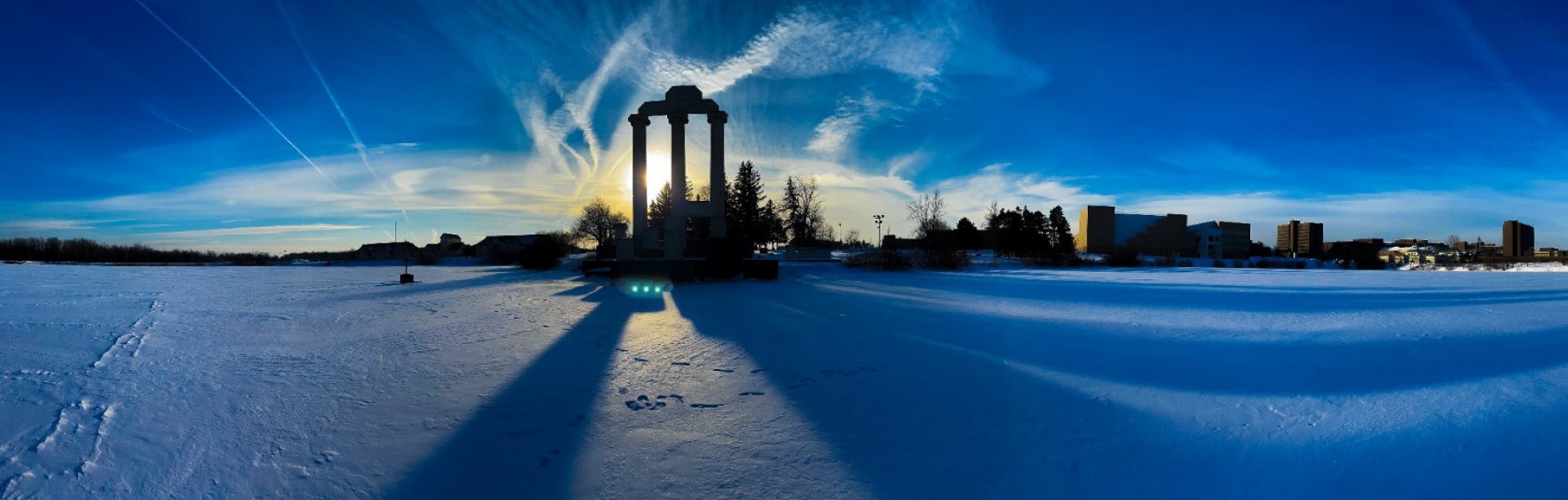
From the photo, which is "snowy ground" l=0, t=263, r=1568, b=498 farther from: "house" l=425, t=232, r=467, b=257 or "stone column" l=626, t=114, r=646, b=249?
"house" l=425, t=232, r=467, b=257

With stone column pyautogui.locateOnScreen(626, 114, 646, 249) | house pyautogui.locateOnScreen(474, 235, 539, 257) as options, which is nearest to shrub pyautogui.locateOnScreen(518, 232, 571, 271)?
stone column pyautogui.locateOnScreen(626, 114, 646, 249)

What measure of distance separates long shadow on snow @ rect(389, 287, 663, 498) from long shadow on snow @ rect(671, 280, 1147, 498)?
1526mm

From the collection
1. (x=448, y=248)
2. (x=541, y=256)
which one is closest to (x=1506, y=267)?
(x=541, y=256)

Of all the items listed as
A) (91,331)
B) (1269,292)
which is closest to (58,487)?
(91,331)

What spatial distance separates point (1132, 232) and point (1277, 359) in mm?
81806

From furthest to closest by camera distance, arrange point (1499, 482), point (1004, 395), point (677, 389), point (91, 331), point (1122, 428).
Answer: point (91, 331) → point (677, 389) → point (1004, 395) → point (1122, 428) → point (1499, 482)

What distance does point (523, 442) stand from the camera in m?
3.78

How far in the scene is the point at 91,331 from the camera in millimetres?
7711

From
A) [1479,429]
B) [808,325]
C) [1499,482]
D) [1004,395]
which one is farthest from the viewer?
[808,325]

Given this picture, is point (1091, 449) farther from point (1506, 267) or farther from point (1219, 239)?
point (1219, 239)

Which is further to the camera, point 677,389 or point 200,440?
point 677,389

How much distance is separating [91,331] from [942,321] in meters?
11.0

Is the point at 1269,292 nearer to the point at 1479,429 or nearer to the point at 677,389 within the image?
the point at 1479,429

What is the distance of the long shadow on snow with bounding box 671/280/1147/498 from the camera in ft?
10.7
